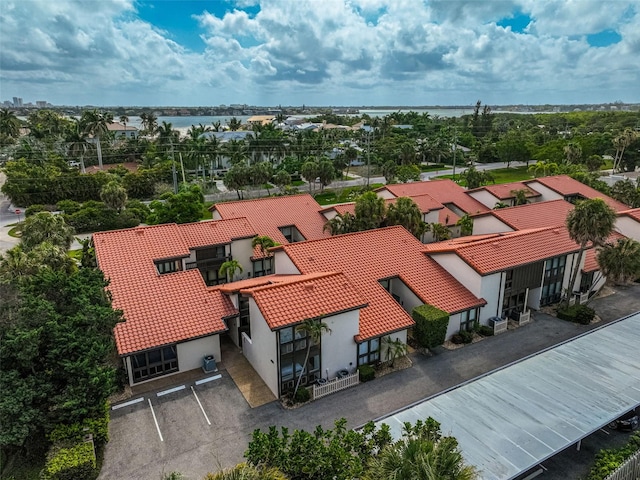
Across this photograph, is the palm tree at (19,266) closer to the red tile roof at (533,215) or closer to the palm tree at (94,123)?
the red tile roof at (533,215)

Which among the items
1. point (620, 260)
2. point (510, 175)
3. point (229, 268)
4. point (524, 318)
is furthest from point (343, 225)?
point (510, 175)

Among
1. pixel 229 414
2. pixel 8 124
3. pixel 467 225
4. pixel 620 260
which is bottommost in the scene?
pixel 229 414

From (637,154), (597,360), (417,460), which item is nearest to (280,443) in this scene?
(417,460)

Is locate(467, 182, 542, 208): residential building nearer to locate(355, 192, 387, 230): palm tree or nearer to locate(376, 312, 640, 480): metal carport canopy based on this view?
locate(355, 192, 387, 230): palm tree

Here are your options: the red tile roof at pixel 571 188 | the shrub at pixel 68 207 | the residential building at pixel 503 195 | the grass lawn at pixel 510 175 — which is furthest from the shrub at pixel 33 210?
the grass lawn at pixel 510 175

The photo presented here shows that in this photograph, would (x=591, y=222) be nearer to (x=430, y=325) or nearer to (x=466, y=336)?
(x=466, y=336)

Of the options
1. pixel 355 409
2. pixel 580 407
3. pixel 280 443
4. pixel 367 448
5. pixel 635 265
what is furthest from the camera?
pixel 635 265

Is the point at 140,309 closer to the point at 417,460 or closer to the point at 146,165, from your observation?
the point at 417,460
